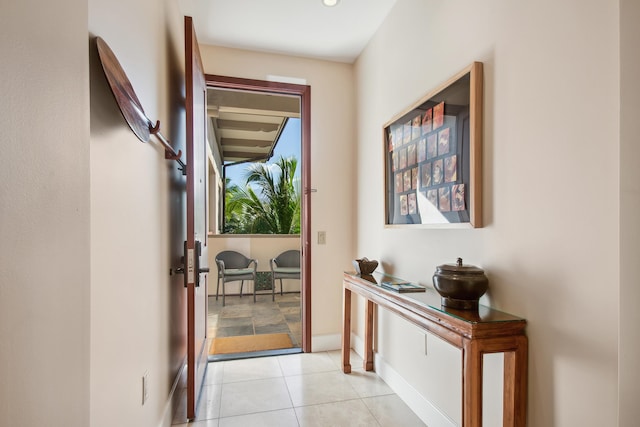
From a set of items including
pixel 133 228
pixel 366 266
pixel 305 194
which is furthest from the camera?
pixel 305 194

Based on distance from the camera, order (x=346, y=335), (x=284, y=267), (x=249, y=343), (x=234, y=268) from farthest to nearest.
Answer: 1. (x=284, y=267)
2. (x=234, y=268)
3. (x=249, y=343)
4. (x=346, y=335)

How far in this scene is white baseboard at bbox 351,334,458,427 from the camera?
5.83ft

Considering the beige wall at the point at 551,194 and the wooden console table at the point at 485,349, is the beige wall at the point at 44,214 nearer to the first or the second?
the wooden console table at the point at 485,349

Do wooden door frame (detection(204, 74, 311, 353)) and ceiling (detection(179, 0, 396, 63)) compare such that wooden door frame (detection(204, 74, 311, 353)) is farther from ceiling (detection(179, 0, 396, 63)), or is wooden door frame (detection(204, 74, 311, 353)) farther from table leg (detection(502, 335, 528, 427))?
table leg (detection(502, 335, 528, 427))

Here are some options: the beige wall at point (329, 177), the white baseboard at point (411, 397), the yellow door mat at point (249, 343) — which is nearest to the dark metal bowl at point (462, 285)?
the white baseboard at point (411, 397)

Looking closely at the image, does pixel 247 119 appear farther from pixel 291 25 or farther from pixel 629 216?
pixel 629 216

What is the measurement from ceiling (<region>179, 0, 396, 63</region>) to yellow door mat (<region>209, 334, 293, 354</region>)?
2662 millimetres

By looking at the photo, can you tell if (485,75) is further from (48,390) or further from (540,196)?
(48,390)

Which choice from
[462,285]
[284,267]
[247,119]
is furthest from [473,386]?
[247,119]

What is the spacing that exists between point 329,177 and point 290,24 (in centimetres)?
126

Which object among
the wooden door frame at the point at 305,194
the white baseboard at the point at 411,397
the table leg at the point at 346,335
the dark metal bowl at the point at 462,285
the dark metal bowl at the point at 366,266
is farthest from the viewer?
the wooden door frame at the point at 305,194

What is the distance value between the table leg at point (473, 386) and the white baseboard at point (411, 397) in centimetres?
55

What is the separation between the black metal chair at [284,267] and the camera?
5.11 metres

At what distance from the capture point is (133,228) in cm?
133
